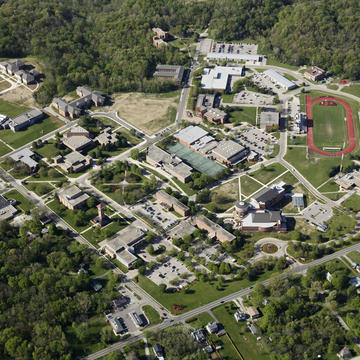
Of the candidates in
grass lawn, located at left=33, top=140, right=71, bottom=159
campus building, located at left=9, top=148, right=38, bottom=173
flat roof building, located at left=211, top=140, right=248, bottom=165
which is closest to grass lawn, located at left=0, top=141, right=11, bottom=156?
campus building, located at left=9, top=148, right=38, bottom=173

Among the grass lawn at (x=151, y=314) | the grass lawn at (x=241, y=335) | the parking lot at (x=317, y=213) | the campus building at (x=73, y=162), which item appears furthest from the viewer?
the campus building at (x=73, y=162)

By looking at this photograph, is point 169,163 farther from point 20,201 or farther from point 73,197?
point 20,201

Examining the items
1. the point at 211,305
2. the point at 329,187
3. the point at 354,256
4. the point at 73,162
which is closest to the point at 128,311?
the point at 211,305

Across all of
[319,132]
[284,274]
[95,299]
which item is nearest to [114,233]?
[95,299]

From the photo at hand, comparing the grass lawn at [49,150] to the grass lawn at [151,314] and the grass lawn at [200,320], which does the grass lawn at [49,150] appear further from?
the grass lawn at [200,320]

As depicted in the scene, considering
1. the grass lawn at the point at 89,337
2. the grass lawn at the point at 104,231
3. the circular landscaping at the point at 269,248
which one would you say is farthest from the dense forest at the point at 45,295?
the circular landscaping at the point at 269,248

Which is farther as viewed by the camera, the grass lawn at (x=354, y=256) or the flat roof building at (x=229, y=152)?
the flat roof building at (x=229, y=152)
